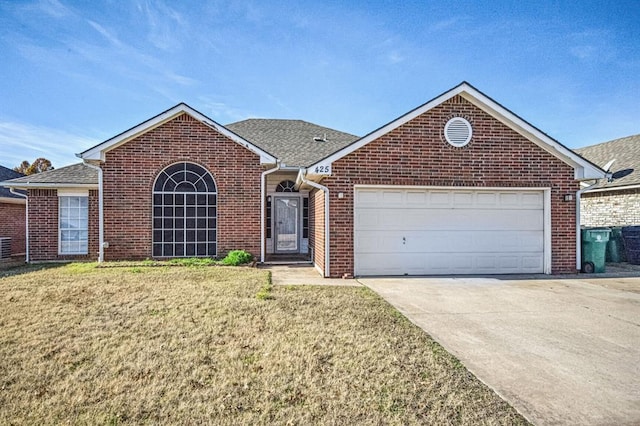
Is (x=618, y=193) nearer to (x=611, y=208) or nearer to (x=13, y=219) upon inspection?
(x=611, y=208)

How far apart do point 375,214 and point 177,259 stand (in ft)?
20.4

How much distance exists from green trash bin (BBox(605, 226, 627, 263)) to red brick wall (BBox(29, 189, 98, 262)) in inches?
711

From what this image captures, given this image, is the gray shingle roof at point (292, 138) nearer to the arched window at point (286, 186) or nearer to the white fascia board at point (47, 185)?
the arched window at point (286, 186)

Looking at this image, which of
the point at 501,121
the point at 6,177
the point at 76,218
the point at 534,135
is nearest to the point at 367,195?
the point at 501,121

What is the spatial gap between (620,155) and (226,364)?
19705 millimetres

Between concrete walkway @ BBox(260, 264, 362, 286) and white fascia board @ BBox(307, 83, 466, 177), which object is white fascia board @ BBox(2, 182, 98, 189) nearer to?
concrete walkway @ BBox(260, 264, 362, 286)

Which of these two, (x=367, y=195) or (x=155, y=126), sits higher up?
(x=155, y=126)

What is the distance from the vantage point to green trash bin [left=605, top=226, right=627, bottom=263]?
13.6 metres

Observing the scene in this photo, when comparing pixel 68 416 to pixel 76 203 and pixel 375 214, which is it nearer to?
pixel 375 214

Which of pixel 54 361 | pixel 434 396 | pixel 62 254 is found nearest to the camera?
pixel 434 396

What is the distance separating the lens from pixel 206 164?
1170 centimetres

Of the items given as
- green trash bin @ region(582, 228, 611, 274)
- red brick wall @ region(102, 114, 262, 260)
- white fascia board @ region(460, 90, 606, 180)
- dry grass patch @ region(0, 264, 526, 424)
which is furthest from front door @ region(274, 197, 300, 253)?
green trash bin @ region(582, 228, 611, 274)

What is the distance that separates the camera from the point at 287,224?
47.8 feet

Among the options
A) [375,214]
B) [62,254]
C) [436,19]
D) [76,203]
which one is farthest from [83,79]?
[436,19]
